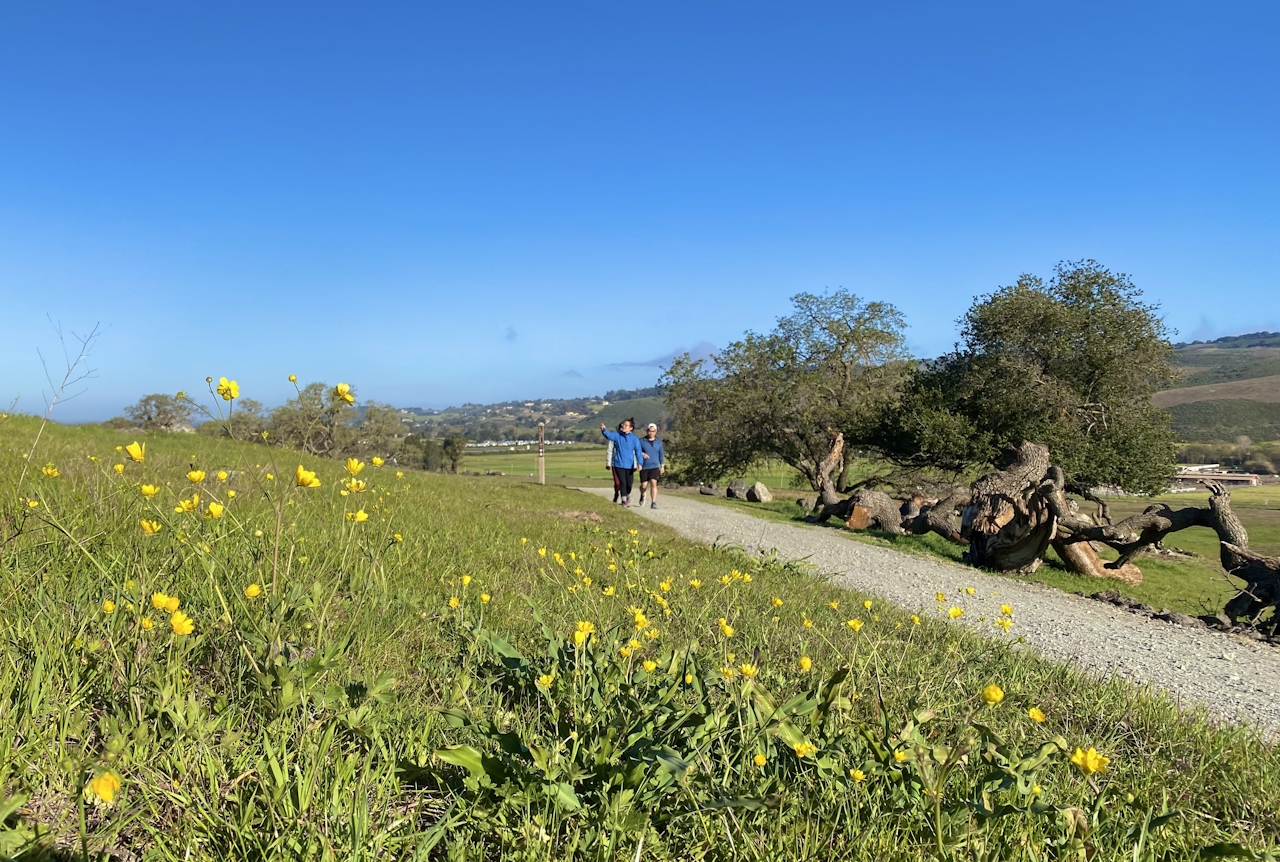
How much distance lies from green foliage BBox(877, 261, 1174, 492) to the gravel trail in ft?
39.8

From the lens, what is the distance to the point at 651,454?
17.6 metres

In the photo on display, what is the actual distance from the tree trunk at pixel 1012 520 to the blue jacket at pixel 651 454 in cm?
734

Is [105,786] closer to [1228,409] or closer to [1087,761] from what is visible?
[1087,761]

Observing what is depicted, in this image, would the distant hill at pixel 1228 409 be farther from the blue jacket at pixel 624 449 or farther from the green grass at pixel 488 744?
the green grass at pixel 488 744

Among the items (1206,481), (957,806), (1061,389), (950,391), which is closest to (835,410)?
(950,391)

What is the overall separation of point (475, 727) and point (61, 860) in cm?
117

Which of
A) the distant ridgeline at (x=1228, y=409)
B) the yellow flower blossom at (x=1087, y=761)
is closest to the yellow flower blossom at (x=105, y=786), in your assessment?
the yellow flower blossom at (x=1087, y=761)

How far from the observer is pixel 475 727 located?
2523 millimetres

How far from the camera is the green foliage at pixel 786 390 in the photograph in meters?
32.5

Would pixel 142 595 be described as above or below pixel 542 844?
above

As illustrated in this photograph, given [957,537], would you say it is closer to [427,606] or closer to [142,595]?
[427,606]

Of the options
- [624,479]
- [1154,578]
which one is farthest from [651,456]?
[1154,578]

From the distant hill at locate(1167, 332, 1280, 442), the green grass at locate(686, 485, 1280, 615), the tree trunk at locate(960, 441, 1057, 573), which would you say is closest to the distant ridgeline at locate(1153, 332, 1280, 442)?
the distant hill at locate(1167, 332, 1280, 442)

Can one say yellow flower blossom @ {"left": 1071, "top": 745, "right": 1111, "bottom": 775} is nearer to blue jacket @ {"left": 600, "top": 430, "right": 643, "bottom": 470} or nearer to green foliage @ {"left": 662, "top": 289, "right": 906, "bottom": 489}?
blue jacket @ {"left": 600, "top": 430, "right": 643, "bottom": 470}
